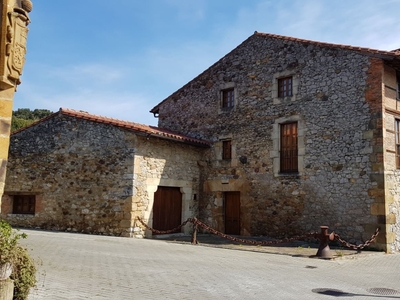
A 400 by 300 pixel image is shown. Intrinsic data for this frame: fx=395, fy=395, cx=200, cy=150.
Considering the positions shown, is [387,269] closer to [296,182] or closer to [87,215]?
[296,182]

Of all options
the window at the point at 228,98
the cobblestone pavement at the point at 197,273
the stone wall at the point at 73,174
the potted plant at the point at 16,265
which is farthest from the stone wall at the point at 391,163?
the potted plant at the point at 16,265

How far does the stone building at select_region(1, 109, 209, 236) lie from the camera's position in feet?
42.0

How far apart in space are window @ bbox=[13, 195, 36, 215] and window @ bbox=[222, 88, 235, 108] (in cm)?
794

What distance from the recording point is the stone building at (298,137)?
36.7 feet

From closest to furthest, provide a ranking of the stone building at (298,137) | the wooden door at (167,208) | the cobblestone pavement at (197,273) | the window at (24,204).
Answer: the cobblestone pavement at (197,273) < the stone building at (298,137) < the wooden door at (167,208) < the window at (24,204)

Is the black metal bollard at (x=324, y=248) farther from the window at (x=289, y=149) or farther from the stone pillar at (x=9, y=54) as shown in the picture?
the stone pillar at (x=9, y=54)

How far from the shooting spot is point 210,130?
15.4 m

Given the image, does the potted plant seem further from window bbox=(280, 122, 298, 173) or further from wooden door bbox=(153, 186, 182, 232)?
window bbox=(280, 122, 298, 173)

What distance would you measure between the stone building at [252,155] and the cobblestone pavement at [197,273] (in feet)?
7.09

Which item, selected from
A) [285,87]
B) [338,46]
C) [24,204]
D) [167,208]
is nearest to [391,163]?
[338,46]

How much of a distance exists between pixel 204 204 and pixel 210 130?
9.41 ft

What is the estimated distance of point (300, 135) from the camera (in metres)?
12.8

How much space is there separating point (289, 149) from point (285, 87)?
7.06 ft

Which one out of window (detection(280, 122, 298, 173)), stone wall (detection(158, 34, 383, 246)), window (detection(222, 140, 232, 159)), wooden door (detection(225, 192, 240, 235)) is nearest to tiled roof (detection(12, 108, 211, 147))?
window (detection(222, 140, 232, 159))
